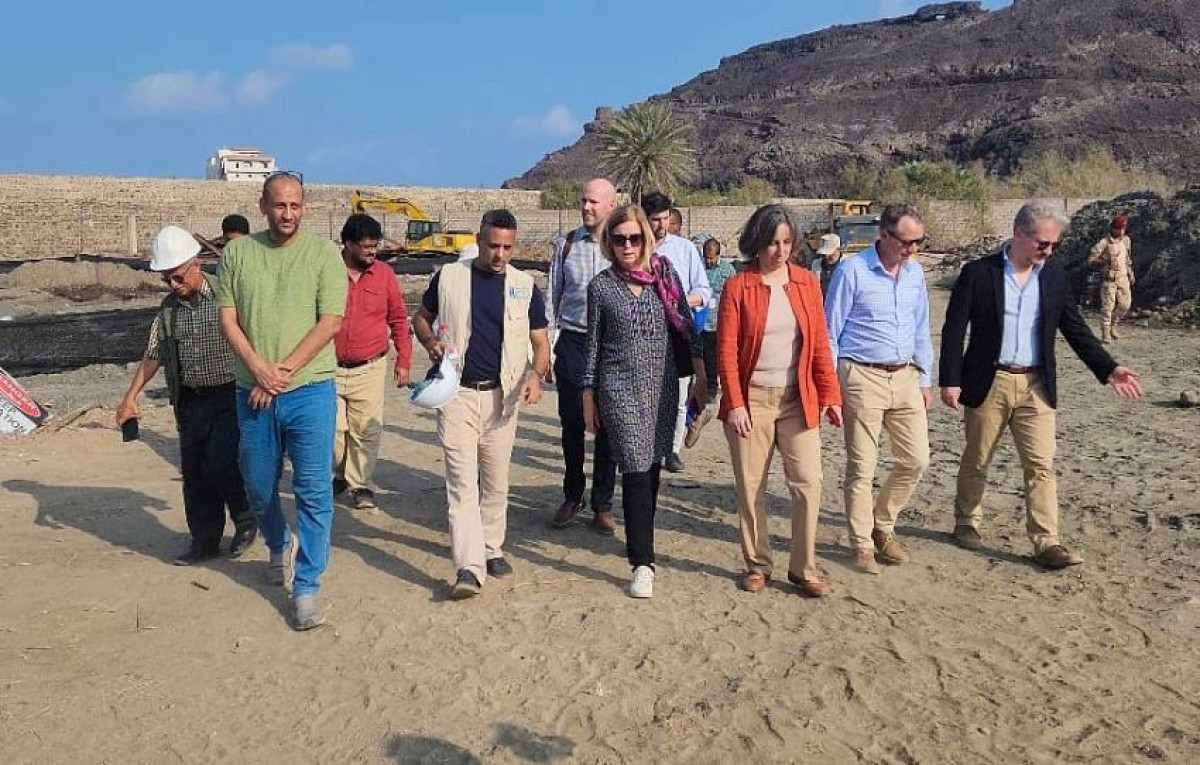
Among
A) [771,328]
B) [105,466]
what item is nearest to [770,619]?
[771,328]

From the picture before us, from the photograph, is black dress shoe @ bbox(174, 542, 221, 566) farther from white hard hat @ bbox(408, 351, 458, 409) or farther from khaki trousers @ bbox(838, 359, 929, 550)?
khaki trousers @ bbox(838, 359, 929, 550)

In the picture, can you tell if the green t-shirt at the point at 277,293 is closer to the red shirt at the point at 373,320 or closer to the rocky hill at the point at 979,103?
the red shirt at the point at 373,320

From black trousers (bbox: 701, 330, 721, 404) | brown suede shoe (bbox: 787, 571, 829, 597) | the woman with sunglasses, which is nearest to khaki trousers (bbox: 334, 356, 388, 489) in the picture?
the woman with sunglasses

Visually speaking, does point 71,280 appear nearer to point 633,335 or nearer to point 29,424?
point 29,424

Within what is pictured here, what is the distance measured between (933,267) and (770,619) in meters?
27.9

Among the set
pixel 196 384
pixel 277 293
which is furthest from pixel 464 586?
pixel 196 384

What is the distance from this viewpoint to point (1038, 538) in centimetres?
530

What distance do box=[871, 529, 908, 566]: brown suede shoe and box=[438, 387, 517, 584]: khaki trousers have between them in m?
2.05

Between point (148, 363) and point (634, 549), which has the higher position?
point (148, 363)

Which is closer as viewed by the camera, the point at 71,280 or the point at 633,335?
the point at 633,335

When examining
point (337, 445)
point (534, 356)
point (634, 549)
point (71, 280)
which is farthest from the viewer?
point (71, 280)

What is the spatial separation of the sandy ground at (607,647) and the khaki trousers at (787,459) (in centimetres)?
31

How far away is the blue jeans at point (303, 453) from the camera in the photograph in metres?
4.50

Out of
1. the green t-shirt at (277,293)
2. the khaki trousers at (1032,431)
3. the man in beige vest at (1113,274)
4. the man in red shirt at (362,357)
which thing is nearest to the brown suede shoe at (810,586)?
the khaki trousers at (1032,431)
